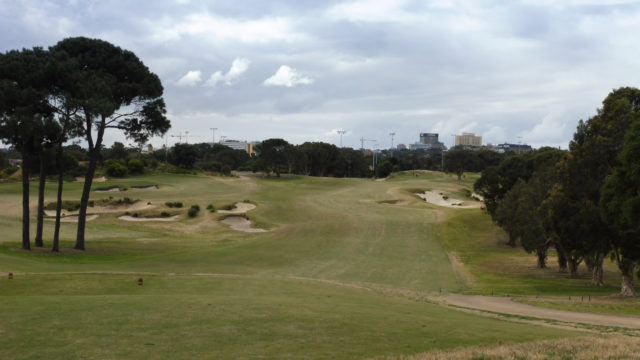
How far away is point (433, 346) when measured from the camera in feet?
49.4

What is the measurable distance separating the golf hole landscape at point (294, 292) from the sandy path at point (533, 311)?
0.11 meters

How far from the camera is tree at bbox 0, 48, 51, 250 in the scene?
126 feet

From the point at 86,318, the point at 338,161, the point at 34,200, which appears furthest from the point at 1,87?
the point at 338,161

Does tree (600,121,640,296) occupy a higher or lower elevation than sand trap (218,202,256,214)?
higher

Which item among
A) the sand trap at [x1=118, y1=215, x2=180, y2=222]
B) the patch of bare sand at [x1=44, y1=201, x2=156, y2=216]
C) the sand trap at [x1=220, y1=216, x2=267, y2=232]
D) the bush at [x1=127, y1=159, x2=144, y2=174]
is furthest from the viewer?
the bush at [x1=127, y1=159, x2=144, y2=174]

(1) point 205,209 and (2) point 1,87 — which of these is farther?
(1) point 205,209

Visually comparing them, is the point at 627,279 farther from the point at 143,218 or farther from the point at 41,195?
the point at 143,218

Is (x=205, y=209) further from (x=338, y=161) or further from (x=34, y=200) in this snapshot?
(x=338, y=161)

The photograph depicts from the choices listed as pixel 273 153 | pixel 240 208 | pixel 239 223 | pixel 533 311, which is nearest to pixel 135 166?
pixel 273 153

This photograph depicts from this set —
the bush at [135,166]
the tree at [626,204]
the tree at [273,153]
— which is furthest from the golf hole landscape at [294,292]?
the tree at [273,153]

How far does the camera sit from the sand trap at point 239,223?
67.7 m

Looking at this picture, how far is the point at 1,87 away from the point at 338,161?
156 metres

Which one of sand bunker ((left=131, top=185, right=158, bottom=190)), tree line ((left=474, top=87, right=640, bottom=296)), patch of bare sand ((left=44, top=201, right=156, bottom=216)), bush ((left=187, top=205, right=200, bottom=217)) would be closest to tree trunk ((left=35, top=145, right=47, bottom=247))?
bush ((left=187, top=205, right=200, bottom=217))

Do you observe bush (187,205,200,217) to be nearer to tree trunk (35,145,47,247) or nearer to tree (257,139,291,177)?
tree trunk (35,145,47,247)
